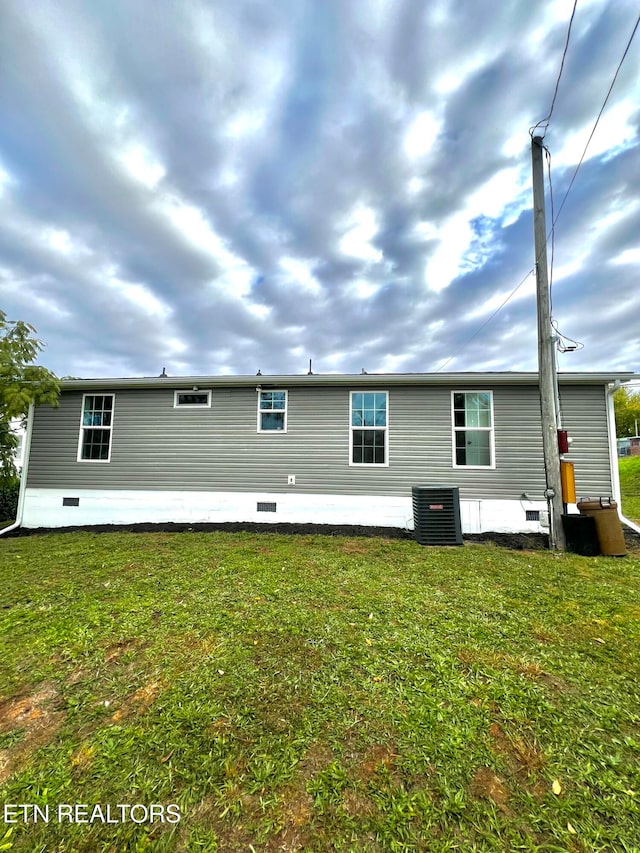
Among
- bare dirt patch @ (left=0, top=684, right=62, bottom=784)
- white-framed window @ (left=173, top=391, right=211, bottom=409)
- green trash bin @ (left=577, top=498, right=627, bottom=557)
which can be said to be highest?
white-framed window @ (left=173, top=391, right=211, bottom=409)

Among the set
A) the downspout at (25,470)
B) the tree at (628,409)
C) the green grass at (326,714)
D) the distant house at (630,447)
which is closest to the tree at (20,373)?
the downspout at (25,470)

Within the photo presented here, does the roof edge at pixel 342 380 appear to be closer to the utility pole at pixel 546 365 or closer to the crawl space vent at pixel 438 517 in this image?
the utility pole at pixel 546 365

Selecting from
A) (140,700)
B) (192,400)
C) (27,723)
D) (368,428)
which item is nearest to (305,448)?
(368,428)

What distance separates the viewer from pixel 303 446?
731 centimetres

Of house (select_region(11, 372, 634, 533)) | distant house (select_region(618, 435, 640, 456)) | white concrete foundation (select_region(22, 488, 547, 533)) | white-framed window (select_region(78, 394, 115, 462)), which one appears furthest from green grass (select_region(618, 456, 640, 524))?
white-framed window (select_region(78, 394, 115, 462))

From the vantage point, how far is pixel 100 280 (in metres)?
11.0

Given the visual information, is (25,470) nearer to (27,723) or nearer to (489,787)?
(27,723)

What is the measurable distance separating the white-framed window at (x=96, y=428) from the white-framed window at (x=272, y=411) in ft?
11.4

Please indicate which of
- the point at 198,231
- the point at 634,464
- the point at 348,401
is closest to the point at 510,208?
the point at 348,401

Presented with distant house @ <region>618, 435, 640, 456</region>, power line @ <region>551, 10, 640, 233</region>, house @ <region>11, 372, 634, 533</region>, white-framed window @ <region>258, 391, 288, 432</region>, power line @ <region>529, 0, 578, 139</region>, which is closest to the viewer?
power line @ <region>551, 10, 640, 233</region>

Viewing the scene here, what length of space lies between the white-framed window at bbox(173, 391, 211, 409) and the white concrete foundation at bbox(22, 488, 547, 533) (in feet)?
6.29

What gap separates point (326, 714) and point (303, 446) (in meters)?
5.53

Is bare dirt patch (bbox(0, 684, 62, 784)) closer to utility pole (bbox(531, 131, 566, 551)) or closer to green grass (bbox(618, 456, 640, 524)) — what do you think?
utility pole (bbox(531, 131, 566, 551))

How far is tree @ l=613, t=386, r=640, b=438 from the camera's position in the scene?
26922 mm
